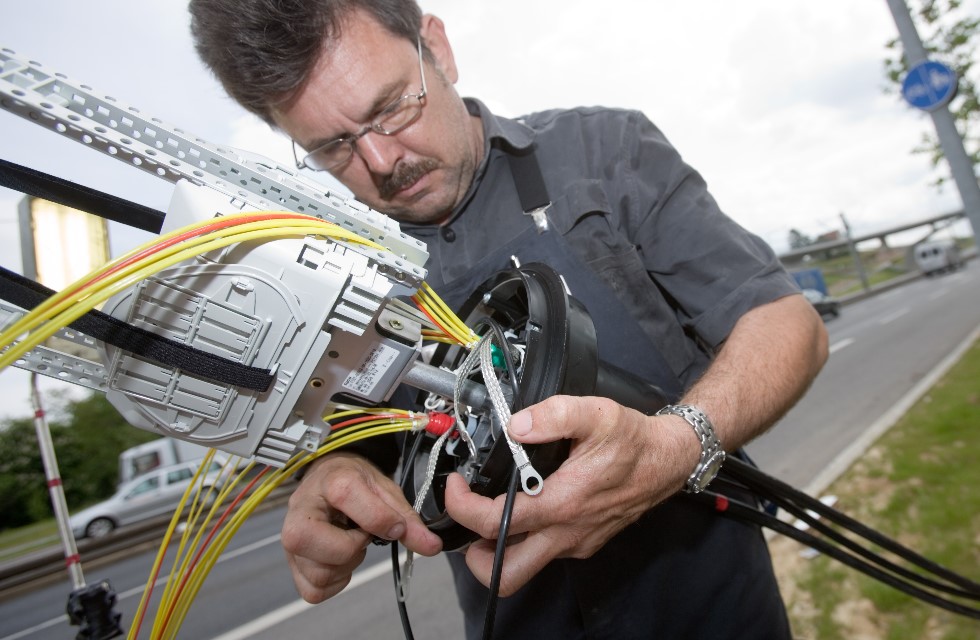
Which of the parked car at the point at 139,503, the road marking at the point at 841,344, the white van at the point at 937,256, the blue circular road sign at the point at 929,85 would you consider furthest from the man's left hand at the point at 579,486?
the white van at the point at 937,256

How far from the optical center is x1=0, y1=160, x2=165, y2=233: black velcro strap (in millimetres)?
686

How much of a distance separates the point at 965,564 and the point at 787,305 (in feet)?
7.66

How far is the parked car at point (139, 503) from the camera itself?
10484 mm

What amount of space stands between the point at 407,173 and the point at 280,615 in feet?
13.7

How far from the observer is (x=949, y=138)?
10.9 ft

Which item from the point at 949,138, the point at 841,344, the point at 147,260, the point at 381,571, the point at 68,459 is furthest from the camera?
the point at 68,459

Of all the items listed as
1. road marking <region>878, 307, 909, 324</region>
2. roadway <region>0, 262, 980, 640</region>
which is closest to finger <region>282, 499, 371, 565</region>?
roadway <region>0, 262, 980, 640</region>

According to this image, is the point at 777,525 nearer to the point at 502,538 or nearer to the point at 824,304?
the point at 502,538

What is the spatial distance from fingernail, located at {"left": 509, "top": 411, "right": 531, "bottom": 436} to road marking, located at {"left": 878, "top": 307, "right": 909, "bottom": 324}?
14954mm

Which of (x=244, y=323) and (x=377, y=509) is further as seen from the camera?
(x=377, y=509)

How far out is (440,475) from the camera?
3.71 ft

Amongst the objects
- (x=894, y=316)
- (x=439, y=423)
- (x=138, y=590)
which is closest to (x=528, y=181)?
(x=439, y=423)

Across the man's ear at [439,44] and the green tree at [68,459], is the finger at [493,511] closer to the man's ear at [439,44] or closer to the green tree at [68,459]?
the man's ear at [439,44]

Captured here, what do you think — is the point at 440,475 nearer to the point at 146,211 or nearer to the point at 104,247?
the point at 146,211
